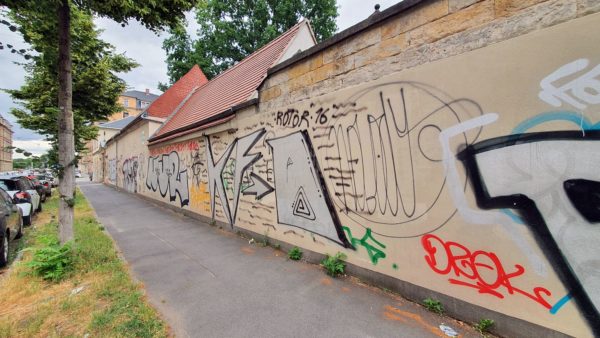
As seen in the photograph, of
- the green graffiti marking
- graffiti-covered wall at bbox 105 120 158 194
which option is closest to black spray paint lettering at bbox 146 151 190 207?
graffiti-covered wall at bbox 105 120 158 194

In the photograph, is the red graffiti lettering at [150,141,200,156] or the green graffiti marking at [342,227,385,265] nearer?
the green graffiti marking at [342,227,385,265]

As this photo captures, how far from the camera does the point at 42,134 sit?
585 inches

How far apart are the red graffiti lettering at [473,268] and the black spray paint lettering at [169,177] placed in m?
8.46

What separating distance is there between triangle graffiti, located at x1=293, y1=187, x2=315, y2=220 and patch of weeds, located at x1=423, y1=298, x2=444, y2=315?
7.12ft

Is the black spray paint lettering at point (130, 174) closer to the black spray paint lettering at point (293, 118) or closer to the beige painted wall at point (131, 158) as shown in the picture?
the beige painted wall at point (131, 158)

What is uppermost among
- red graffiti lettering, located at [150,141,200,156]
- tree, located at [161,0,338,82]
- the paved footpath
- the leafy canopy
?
tree, located at [161,0,338,82]

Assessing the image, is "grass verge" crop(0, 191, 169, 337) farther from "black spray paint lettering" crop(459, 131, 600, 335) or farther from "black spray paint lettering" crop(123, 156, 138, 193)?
"black spray paint lettering" crop(123, 156, 138, 193)

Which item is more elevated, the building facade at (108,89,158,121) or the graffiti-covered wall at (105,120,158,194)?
the building facade at (108,89,158,121)

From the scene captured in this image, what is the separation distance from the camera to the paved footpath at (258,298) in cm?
285

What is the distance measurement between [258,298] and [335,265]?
4.37 feet

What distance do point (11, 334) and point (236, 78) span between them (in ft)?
29.6

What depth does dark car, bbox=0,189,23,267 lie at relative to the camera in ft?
15.9

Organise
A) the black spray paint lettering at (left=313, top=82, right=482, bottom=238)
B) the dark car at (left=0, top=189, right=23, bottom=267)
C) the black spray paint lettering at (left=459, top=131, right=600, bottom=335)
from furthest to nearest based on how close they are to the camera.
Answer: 1. the dark car at (left=0, top=189, right=23, bottom=267)
2. the black spray paint lettering at (left=313, top=82, right=482, bottom=238)
3. the black spray paint lettering at (left=459, top=131, right=600, bottom=335)

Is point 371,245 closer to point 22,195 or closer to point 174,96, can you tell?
point 22,195
